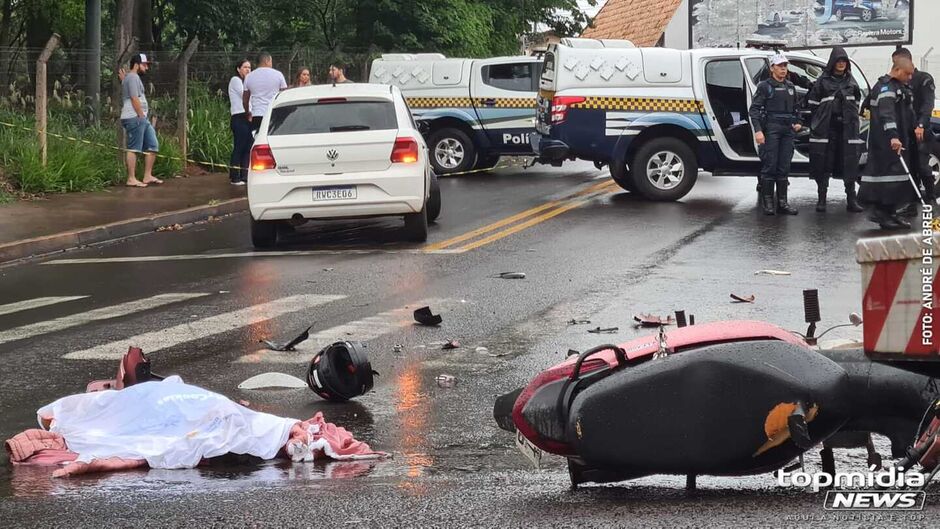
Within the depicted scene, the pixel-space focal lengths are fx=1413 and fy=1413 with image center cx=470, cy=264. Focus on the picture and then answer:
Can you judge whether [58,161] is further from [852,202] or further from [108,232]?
[852,202]

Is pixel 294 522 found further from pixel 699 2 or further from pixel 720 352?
pixel 699 2

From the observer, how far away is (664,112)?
17.6 metres

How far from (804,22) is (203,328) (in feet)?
121

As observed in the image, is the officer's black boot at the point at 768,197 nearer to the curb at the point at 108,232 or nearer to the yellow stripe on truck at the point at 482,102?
the yellow stripe on truck at the point at 482,102

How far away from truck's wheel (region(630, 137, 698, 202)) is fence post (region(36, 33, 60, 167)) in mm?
7817

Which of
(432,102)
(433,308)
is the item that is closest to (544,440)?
(433,308)

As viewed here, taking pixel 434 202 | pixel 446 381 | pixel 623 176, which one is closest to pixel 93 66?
pixel 434 202

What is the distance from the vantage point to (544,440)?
524 cm

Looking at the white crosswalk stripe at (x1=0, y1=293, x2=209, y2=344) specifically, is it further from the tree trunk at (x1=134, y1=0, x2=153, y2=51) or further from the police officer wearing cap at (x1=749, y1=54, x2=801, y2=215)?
the tree trunk at (x1=134, y1=0, x2=153, y2=51)

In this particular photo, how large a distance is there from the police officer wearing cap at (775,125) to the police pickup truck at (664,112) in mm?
1023

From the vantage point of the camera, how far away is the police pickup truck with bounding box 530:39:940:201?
17484mm

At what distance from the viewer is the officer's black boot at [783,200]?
52.9ft

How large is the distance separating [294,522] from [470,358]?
139 inches

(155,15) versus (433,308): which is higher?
(155,15)
